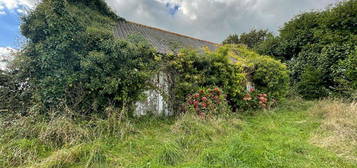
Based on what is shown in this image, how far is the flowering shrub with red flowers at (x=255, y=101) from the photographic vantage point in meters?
6.15

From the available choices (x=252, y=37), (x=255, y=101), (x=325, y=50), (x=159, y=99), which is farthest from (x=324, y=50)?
(x=252, y=37)

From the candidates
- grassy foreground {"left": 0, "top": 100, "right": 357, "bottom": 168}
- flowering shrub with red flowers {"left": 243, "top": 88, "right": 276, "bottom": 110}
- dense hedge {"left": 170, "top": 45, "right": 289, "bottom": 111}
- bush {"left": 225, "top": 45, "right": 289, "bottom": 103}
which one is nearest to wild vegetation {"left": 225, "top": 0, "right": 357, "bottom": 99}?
bush {"left": 225, "top": 45, "right": 289, "bottom": 103}

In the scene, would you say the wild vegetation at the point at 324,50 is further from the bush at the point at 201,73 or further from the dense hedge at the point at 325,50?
the bush at the point at 201,73

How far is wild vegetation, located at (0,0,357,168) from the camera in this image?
2.61 m

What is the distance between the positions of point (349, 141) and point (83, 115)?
633 centimetres

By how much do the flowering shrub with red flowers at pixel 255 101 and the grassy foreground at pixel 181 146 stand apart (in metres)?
2.12

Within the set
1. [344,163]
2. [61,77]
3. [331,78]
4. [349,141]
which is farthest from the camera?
[331,78]

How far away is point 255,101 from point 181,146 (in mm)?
4744

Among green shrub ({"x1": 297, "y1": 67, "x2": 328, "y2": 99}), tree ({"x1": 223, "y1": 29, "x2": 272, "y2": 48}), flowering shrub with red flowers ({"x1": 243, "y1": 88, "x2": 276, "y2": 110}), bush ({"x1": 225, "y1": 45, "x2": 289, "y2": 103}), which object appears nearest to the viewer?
flowering shrub with red flowers ({"x1": 243, "y1": 88, "x2": 276, "y2": 110})

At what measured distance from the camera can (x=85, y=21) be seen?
4.06 m

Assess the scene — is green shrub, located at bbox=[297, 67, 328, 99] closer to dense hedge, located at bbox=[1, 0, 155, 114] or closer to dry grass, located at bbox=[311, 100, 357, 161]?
dry grass, located at bbox=[311, 100, 357, 161]

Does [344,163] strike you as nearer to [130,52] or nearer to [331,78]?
[130,52]

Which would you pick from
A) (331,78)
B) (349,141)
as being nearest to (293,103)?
(331,78)

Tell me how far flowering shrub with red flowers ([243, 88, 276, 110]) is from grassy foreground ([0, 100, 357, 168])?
212 cm
